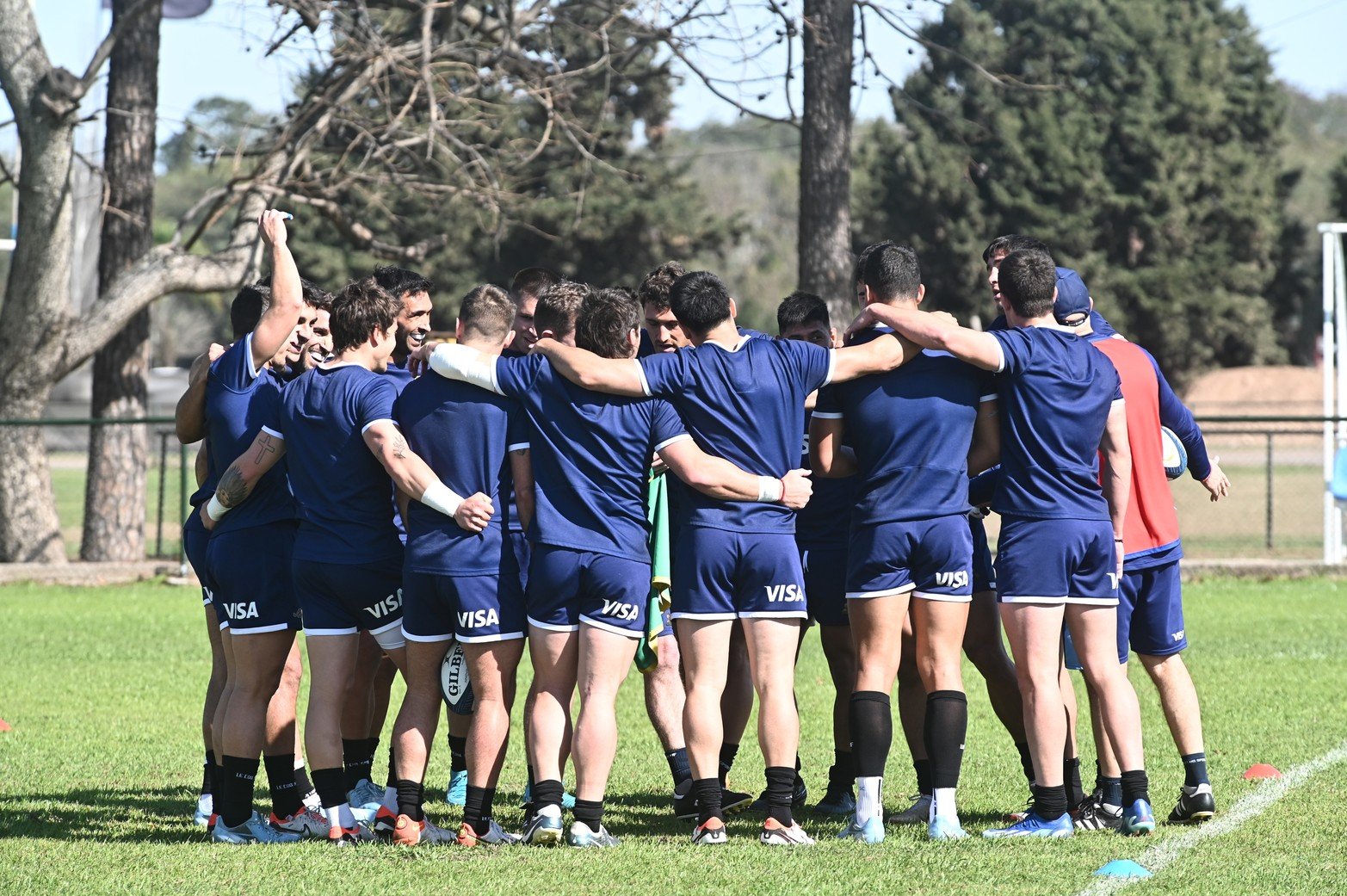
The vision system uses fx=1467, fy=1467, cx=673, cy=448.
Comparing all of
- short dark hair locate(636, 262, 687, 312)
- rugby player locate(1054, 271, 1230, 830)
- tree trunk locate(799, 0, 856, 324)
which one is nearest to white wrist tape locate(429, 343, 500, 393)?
short dark hair locate(636, 262, 687, 312)

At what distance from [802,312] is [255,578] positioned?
8.83 ft

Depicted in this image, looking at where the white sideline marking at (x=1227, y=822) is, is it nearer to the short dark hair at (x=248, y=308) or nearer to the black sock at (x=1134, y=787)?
the black sock at (x=1134, y=787)

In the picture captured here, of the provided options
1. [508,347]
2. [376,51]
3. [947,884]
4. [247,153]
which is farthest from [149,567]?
[947,884]

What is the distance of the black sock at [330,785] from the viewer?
19.1ft

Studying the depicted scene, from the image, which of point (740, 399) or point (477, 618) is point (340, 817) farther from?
point (740, 399)

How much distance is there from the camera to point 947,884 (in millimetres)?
5168

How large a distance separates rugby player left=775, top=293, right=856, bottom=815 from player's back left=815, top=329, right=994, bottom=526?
1.74 ft

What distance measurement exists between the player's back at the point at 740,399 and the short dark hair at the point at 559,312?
378 mm

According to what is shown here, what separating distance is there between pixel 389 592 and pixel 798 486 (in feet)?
5.53

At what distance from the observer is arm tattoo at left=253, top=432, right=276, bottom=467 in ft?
19.2

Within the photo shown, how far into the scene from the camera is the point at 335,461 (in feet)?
19.0

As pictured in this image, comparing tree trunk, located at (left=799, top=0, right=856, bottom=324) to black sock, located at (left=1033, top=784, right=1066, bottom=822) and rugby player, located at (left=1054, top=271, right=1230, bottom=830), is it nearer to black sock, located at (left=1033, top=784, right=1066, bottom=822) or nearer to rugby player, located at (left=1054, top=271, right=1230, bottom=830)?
rugby player, located at (left=1054, top=271, right=1230, bottom=830)

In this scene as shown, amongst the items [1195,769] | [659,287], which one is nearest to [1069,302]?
[659,287]

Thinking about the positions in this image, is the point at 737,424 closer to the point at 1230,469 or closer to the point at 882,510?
the point at 882,510
